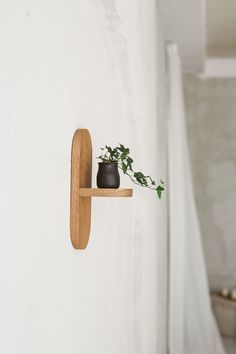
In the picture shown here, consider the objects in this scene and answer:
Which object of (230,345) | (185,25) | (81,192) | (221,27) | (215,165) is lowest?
(230,345)

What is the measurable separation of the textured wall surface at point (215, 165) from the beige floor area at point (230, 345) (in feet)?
1.80

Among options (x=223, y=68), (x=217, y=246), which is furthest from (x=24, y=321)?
(x=223, y=68)

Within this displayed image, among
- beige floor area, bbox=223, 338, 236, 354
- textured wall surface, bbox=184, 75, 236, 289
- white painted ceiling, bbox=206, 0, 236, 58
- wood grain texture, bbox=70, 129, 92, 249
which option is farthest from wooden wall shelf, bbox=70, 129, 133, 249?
textured wall surface, bbox=184, 75, 236, 289

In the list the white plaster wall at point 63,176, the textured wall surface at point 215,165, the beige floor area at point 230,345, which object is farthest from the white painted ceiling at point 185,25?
the beige floor area at point 230,345

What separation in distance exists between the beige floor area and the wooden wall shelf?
284 centimetres

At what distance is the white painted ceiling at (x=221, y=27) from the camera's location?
3053 mm

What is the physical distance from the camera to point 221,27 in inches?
137

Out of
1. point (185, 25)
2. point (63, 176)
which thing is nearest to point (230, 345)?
point (185, 25)

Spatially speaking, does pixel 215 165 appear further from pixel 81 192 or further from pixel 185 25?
pixel 81 192

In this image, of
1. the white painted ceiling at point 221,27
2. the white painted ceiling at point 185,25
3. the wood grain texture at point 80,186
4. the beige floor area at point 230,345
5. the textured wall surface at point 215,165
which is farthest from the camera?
the textured wall surface at point 215,165

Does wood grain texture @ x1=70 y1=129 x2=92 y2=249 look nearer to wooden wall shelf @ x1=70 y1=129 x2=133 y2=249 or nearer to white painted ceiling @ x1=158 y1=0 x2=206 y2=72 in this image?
wooden wall shelf @ x1=70 y1=129 x2=133 y2=249

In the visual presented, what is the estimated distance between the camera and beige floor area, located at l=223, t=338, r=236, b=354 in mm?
3423

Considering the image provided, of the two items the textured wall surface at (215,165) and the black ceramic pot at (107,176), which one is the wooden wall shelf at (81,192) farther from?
the textured wall surface at (215,165)

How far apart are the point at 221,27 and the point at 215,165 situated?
127cm
